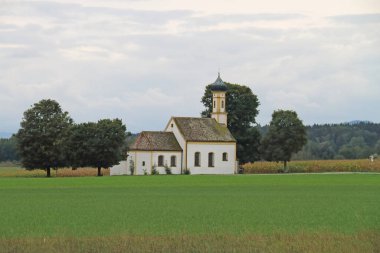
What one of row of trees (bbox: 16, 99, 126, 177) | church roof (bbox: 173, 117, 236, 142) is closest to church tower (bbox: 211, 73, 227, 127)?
church roof (bbox: 173, 117, 236, 142)

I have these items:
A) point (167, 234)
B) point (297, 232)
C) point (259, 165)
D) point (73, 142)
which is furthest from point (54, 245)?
point (259, 165)

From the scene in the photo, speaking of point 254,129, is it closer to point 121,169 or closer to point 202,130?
point 202,130

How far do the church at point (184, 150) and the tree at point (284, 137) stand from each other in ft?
18.6

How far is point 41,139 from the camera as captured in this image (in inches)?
3880

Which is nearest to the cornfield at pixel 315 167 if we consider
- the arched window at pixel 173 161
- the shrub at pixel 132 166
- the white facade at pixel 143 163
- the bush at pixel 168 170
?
the arched window at pixel 173 161

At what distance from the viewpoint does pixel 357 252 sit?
22375 millimetres

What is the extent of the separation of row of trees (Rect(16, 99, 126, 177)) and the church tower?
21506 millimetres

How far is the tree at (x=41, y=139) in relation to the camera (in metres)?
98.2

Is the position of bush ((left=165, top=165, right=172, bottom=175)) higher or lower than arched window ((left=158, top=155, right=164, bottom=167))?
lower

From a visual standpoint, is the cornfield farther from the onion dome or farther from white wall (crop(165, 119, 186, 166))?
white wall (crop(165, 119, 186, 166))

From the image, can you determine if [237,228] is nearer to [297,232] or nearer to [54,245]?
[297,232]

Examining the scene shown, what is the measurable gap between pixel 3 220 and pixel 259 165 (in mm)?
94375

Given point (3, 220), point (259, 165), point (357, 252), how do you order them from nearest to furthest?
point (357, 252)
point (3, 220)
point (259, 165)

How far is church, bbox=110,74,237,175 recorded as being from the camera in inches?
4237
